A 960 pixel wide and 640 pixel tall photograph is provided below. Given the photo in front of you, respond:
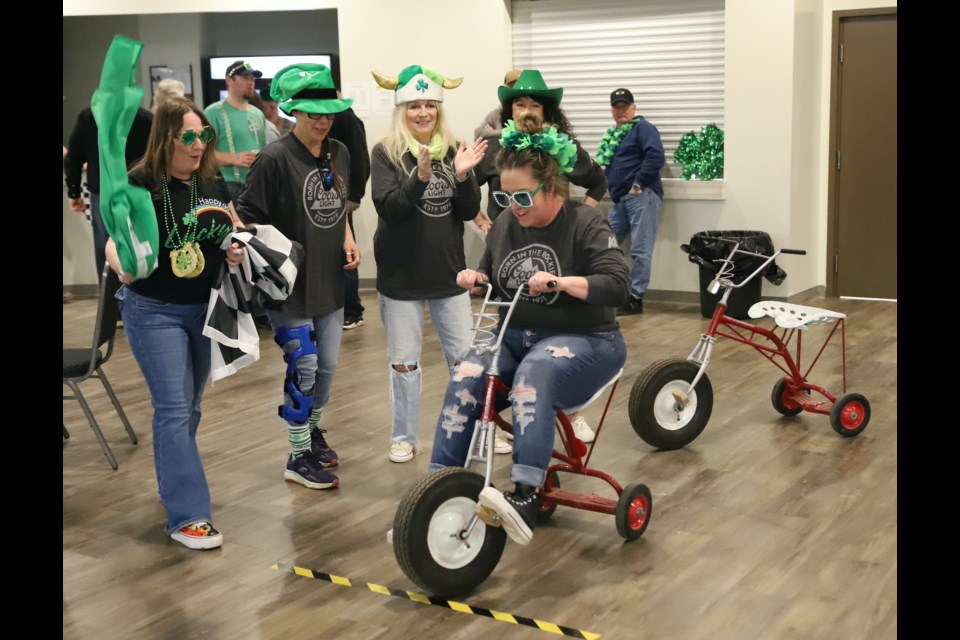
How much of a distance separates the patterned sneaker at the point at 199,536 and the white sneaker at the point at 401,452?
101 cm

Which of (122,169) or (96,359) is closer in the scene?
(122,169)

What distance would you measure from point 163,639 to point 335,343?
1457 millimetres

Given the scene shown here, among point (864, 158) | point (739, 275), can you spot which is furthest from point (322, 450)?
point (864, 158)

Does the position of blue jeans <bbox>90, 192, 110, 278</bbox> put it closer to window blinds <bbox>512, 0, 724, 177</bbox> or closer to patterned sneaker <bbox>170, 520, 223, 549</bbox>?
window blinds <bbox>512, 0, 724, 177</bbox>

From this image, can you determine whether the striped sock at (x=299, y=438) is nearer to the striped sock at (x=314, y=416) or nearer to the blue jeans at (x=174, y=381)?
the striped sock at (x=314, y=416)

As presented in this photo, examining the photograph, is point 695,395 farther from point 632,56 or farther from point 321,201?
point 632,56

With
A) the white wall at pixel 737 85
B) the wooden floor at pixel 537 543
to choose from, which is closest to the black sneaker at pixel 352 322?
the white wall at pixel 737 85

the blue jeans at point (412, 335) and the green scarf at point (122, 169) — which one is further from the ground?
the green scarf at point (122, 169)

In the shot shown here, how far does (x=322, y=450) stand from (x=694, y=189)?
461 centimetres

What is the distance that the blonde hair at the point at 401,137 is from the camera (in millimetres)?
4348

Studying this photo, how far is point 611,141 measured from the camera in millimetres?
8320

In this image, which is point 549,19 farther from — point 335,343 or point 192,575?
point 192,575

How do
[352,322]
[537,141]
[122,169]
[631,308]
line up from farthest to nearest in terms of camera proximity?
[631,308] < [352,322] < [537,141] < [122,169]
